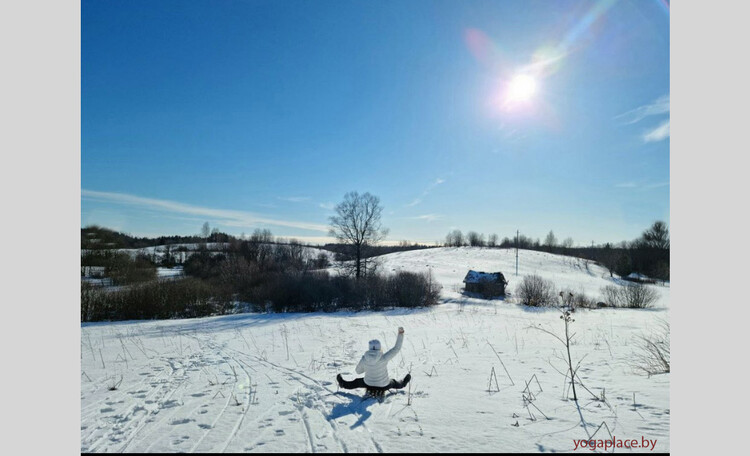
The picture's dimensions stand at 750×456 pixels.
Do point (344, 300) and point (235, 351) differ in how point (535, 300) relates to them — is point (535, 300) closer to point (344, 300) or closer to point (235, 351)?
point (344, 300)

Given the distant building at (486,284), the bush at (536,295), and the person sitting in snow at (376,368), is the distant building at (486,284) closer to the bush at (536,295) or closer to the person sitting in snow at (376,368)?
the bush at (536,295)

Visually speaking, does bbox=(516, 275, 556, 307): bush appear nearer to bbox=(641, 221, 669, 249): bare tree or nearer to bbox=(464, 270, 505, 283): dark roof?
bbox=(464, 270, 505, 283): dark roof

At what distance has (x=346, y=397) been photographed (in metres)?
5.45

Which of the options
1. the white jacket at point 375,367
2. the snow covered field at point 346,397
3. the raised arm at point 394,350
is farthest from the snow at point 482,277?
the white jacket at point 375,367

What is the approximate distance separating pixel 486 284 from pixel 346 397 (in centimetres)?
3687

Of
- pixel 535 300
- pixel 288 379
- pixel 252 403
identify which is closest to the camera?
pixel 252 403

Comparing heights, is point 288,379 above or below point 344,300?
above

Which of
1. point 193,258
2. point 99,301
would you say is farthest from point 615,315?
point 193,258

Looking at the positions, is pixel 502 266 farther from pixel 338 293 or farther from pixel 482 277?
pixel 338 293

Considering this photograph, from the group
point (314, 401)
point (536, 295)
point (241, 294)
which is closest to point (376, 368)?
point (314, 401)

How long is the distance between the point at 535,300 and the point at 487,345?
77.8 feet

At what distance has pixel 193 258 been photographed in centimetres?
5059

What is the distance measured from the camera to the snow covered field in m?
3.91

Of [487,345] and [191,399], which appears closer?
[191,399]
